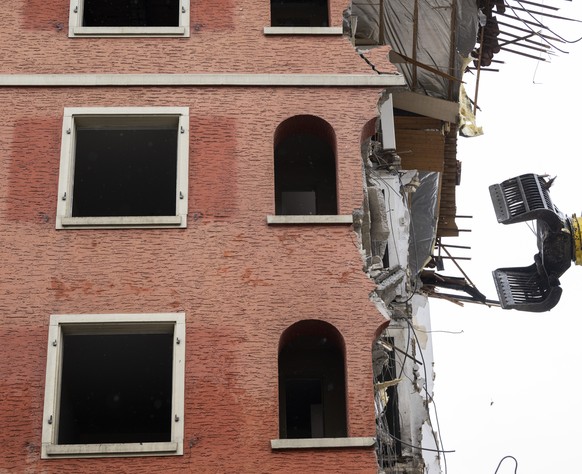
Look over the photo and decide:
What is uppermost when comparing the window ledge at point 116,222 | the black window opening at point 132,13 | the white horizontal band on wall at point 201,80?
the black window opening at point 132,13

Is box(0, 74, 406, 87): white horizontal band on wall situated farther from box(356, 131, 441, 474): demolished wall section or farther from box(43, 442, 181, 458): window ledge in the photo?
box(43, 442, 181, 458): window ledge

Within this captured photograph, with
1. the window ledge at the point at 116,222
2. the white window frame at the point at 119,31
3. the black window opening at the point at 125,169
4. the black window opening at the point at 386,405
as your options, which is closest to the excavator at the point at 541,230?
the black window opening at the point at 386,405

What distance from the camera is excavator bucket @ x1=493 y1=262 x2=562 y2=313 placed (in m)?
26.5

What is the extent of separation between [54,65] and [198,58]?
2519 mm

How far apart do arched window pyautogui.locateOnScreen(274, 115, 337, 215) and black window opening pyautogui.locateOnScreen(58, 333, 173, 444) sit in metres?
4.04

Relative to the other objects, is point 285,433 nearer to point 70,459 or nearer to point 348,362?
point 348,362

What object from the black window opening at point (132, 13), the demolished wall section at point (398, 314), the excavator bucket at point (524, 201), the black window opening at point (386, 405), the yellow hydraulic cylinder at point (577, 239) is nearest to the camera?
the black window opening at point (386, 405)

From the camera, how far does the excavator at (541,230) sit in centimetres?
2580

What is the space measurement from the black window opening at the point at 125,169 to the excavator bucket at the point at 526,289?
24.7 ft

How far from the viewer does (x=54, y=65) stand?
21422 millimetres

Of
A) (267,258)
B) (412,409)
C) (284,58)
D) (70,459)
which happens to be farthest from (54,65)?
(412,409)

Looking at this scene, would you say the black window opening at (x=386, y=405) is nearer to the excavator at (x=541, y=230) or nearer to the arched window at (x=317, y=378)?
the arched window at (x=317, y=378)

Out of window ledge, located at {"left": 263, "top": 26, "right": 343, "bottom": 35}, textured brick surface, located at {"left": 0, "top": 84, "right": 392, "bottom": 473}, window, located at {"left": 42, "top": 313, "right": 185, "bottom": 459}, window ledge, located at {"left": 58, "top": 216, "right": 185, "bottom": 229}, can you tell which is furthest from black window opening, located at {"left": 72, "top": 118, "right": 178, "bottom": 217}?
window, located at {"left": 42, "top": 313, "right": 185, "bottom": 459}

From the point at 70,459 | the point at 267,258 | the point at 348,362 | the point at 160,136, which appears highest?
the point at 160,136
